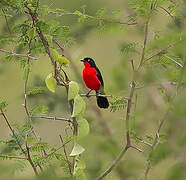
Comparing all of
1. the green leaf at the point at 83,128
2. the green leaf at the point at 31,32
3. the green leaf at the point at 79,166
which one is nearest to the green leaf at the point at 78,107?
the green leaf at the point at 83,128

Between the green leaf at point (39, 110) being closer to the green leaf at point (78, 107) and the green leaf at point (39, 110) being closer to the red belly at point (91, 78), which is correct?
the green leaf at point (78, 107)

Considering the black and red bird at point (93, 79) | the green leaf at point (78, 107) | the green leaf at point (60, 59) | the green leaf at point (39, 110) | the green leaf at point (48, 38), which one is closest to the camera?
the green leaf at point (78, 107)

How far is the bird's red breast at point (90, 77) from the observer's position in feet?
16.7

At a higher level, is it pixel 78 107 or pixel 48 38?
pixel 48 38

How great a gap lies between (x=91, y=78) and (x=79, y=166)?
3.32 meters

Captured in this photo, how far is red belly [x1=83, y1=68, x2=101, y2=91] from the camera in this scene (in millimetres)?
5090

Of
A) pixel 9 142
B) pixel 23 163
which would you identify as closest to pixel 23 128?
pixel 9 142

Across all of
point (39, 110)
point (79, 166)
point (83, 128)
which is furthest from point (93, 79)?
point (83, 128)

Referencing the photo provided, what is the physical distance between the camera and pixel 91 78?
5.27 m

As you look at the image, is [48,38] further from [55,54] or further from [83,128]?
[83,128]

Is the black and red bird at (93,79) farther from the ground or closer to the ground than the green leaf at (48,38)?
farther from the ground

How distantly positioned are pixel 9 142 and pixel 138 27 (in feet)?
3.20

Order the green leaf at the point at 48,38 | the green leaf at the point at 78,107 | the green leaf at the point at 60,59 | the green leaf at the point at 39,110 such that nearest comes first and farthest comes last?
the green leaf at the point at 78,107
the green leaf at the point at 60,59
the green leaf at the point at 48,38
the green leaf at the point at 39,110

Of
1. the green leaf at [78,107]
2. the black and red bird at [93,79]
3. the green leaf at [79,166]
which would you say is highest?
the black and red bird at [93,79]
